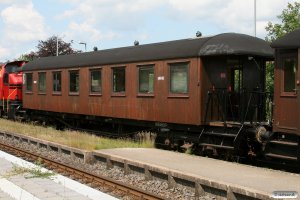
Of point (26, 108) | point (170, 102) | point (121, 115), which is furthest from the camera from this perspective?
point (26, 108)

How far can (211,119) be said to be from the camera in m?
12.5

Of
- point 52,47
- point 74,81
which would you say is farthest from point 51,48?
point 74,81

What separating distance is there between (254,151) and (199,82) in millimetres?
2253

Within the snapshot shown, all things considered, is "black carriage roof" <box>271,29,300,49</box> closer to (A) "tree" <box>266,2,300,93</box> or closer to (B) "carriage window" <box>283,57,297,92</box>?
(B) "carriage window" <box>283,57,297,92</box>

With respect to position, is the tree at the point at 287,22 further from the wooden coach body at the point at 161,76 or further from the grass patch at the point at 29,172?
the grass patch at the point at 29,172

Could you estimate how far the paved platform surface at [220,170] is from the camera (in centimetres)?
775

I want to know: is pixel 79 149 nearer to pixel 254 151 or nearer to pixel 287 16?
pixel 254 151

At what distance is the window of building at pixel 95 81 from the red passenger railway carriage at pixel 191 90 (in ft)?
0.24

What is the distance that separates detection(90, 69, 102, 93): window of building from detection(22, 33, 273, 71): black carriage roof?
1.07 ft

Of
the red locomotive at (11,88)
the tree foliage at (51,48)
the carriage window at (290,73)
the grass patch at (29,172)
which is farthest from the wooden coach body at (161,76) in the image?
the tree foliage at (51,48)

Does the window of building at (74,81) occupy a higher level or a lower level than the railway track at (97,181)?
higher

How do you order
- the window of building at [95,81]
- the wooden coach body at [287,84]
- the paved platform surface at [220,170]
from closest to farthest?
the paved platform surface at [220,170] → the wooden coach body at [287,84] → the window of building at [95,81]

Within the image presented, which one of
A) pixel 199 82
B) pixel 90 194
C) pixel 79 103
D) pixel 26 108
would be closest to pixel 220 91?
pixel 199 82

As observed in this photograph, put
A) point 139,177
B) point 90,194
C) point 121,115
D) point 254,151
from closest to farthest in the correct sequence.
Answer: point 90,194 < point 139,177 < point 254,151 < point 121,115
